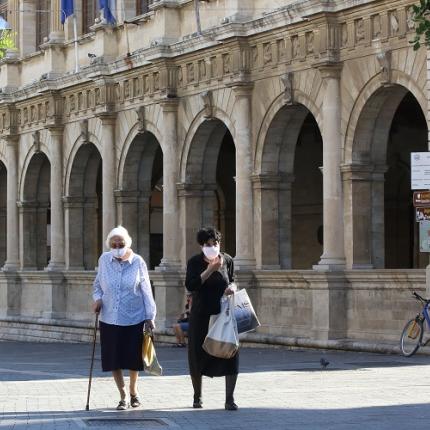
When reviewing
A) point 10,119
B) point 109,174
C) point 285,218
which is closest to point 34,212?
point 10,119

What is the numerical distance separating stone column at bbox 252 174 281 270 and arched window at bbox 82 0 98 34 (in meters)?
10.5

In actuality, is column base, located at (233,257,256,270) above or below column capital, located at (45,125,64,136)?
below

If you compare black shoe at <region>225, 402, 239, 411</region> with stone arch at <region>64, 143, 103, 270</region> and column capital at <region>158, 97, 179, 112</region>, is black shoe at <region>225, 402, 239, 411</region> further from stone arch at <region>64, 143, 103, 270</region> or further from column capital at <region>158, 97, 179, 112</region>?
stone arch at <region>64, 143, 103, 270</region>

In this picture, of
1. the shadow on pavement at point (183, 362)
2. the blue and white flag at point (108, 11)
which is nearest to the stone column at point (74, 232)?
the blue and white flag at point (108, 11)

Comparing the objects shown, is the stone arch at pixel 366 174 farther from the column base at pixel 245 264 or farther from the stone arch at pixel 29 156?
the stone arch at pixel 29 156

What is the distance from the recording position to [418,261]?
38.0m

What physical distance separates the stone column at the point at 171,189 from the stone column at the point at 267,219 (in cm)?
376

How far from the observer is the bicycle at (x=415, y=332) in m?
24.5

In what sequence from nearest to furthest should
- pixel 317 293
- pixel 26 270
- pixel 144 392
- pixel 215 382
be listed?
pixel 144 392 → pixel 215 382 → pixel 317 293 → pixel 26 270

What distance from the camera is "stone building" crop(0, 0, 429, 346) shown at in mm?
28438

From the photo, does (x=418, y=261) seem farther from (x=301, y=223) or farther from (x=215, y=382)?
(x=215, y=382)

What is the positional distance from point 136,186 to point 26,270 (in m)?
6.69

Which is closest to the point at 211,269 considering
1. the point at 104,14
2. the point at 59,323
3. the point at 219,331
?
the point at 219,331

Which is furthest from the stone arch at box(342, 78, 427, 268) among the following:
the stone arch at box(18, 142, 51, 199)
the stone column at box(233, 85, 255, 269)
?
the stone arch at box(18, 142, 51, 199)
